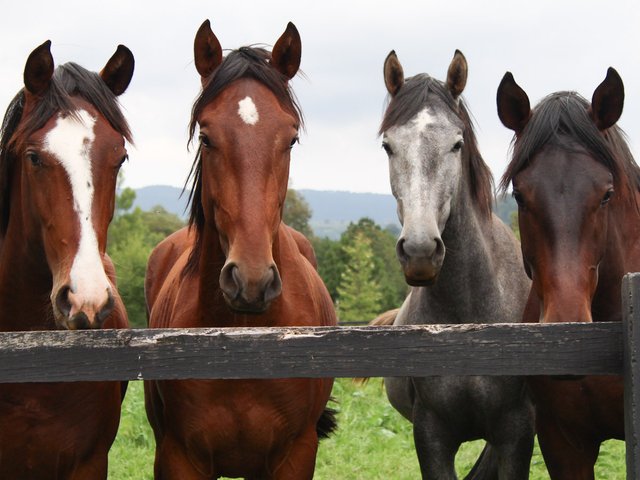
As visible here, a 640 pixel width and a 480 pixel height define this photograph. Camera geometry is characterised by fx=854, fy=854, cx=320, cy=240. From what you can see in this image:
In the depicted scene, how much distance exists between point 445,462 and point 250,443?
1.55 metres

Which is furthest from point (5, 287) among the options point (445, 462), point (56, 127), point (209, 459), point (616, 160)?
point (616, 160)

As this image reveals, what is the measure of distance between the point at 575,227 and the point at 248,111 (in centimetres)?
162

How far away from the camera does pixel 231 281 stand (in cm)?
358

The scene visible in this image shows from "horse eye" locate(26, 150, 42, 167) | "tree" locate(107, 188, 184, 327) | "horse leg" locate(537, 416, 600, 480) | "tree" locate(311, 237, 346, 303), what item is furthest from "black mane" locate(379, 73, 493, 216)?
"tree" locate(311, 237, 346, 303)

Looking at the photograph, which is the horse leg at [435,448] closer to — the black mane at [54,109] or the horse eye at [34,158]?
the black mane at [54,109]

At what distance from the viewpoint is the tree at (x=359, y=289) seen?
4816cm

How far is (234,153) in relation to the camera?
12.6ft

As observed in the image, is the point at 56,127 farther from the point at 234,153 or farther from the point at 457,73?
the point at 457,73

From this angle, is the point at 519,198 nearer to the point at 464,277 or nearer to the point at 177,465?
the point at 464,277

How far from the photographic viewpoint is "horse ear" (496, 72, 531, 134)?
4.56 meters

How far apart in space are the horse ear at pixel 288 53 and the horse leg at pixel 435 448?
2.18m

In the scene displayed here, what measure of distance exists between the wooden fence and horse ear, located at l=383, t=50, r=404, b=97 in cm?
236

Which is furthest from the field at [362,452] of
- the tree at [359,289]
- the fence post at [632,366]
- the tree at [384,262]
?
the tree at [384,262]

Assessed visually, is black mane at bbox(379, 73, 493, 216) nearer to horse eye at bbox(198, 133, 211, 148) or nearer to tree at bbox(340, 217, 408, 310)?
horse eye at bbox(198, 133, 211, 148)
